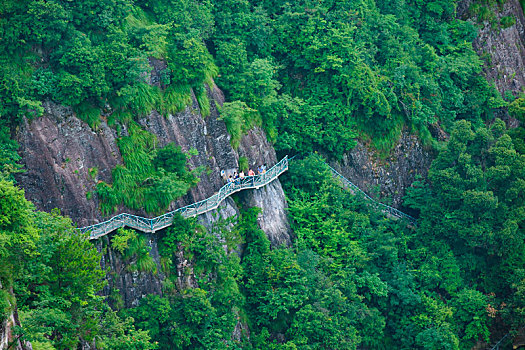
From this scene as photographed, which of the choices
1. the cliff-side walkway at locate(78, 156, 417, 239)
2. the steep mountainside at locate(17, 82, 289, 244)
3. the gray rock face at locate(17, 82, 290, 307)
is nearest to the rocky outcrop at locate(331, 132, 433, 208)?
the cliff-side walkway at locate(78, 156, 417, 239)

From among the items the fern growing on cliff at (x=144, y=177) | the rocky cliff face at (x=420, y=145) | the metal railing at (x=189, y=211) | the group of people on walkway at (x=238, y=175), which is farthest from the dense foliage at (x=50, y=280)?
the rocky cliff face at (x=420, y=145)

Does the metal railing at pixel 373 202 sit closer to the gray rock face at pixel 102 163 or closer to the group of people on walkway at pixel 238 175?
the group of people on walkway at pixel 238 175

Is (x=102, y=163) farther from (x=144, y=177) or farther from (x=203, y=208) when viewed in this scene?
(x=203, y=208)

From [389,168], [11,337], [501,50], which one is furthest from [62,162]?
[501,50]

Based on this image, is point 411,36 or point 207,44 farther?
point 411,36

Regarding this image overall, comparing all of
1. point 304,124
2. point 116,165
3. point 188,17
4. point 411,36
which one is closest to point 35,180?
point 116,165

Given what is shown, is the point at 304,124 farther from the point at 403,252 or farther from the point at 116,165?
the point at 116,165
